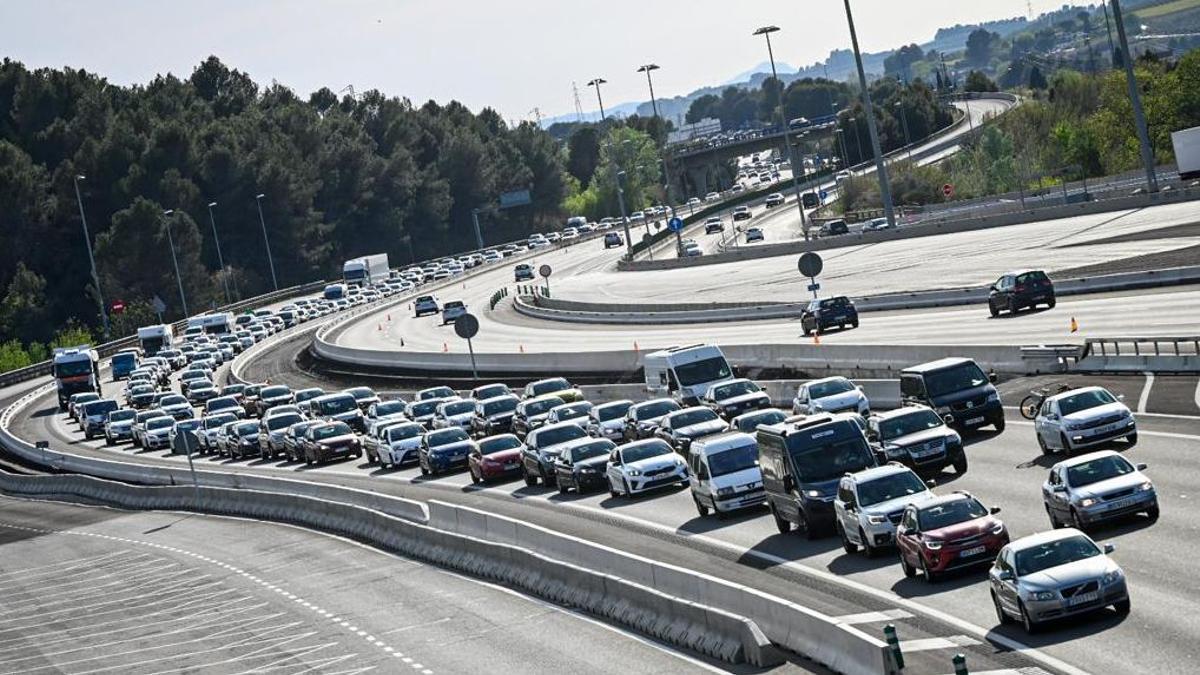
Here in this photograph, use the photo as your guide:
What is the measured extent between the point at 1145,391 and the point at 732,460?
420 inches

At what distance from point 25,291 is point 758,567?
142 metres

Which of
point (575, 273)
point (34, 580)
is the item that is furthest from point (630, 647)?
point (575, 273)

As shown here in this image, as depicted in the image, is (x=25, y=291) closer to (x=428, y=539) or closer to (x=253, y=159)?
(x=253, y=159)

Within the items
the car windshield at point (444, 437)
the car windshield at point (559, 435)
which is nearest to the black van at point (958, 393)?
the car windshield at point (559, 435)

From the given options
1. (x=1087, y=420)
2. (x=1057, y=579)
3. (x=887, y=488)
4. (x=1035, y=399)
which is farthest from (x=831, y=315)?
(x=1057, y=579)

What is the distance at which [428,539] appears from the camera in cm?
3741

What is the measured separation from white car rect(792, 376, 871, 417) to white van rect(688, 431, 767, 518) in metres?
7.69

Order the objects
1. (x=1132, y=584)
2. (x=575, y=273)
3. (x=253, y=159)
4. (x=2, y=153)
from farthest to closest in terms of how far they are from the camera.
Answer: (x=253, y=159), (x=2, y=153), (x=575, y=273), (x=1132, y=584)

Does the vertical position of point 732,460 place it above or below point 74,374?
below

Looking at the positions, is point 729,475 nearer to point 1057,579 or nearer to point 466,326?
point 1057,579

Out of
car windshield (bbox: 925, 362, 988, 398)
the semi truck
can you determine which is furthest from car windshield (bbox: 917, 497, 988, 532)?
the semi truck

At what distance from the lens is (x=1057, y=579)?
68.5 feet

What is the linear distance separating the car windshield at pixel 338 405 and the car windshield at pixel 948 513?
4412 cm

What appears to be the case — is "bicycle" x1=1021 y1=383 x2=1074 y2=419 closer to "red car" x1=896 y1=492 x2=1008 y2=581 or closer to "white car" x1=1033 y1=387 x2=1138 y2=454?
"white car" x1=1033 y1=387 x2=1138 y2=454
